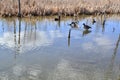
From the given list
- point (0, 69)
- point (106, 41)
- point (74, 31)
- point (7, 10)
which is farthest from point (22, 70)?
point (7, 10)

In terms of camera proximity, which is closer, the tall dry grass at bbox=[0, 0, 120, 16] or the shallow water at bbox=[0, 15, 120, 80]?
the shallow water at bbox=[0, 15, 120, 80]

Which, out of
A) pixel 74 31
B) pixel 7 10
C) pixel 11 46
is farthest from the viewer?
pixel 7 10

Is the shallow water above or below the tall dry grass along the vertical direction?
below

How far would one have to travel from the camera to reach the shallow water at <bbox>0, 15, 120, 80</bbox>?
734 cm

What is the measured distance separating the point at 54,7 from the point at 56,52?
27.1 ft

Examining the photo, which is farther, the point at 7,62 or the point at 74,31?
the point at 74,31

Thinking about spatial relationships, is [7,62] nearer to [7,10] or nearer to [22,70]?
[22,70]

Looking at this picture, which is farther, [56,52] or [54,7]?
[54,7]

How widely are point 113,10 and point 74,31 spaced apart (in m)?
6.80

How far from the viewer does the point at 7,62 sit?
26.6 feet

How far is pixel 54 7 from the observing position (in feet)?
56.6

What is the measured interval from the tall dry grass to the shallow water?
5.26 feet

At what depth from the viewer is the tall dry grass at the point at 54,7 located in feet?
52.9

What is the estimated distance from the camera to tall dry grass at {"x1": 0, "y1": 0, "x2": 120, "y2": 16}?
52.9 feet
